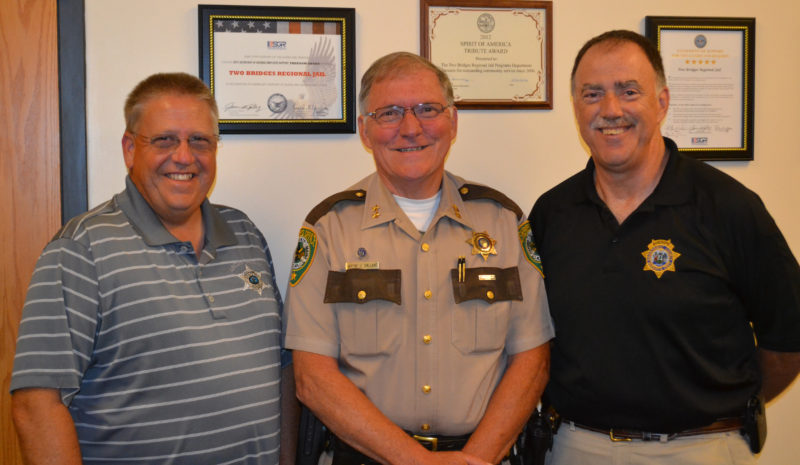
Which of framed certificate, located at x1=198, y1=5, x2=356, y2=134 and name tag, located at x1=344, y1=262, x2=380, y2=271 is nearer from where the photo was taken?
name tag, located at x1=344, y1=262, x2=380, y2=271

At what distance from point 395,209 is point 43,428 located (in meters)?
1.09

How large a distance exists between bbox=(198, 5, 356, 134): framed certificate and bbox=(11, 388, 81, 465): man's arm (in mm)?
1099

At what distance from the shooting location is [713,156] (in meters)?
2.54

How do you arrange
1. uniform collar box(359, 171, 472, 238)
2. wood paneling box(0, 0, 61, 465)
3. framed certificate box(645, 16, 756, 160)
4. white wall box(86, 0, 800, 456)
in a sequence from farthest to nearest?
framed certificate box(645, 16, 756, 160) < white wall box(86, 0, 800, 456) < wood paneling box(0, 0, 61, 465) < uniform collar box(359, 171, 472, 238)

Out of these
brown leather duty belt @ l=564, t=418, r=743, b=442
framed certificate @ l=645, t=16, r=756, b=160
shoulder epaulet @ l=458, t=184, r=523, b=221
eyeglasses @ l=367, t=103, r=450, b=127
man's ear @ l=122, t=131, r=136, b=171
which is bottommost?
brown leather duty belt @ l=564, t=418, r=743, b=442

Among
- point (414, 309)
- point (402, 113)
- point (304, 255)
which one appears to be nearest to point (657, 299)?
point (414, 309)

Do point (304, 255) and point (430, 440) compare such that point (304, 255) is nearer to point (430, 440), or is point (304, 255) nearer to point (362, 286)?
point (362, 286)

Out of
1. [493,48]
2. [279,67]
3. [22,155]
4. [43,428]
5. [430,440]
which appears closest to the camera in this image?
[43,428]

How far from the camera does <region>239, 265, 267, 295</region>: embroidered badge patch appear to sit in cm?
186

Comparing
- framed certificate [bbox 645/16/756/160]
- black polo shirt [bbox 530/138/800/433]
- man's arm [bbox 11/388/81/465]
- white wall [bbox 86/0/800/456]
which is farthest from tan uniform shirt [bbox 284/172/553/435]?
framed certificate [bbox 645/16/756/160]

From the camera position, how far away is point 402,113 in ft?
6.20

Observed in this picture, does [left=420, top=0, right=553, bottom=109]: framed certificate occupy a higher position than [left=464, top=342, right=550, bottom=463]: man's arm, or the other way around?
[left=420, top=0, right=553, bottom=109]: framed certificate

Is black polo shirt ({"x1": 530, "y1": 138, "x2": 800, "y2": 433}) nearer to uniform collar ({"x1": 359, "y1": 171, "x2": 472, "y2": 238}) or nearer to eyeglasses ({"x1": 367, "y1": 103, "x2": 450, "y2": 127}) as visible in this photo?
uniform collar ({"x1": 359, "y1": 171, "x2": 472, "y2": 238})

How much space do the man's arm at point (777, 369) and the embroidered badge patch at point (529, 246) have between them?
2.39 ft
